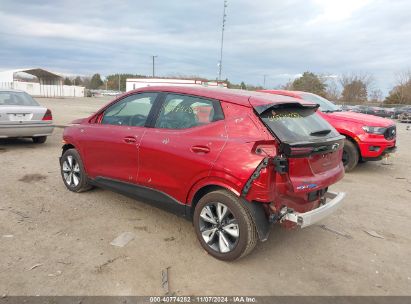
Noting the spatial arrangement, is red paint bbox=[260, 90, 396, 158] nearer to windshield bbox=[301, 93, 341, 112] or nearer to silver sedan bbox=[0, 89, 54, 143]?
windshield bbox=[301, 93, 341, 112]

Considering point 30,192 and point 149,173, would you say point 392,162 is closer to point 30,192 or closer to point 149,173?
point 149,173

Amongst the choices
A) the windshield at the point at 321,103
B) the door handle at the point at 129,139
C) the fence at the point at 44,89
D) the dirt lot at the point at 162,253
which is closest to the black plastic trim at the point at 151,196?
the dirt lot at the point at 162,253

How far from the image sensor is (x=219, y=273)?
346cm

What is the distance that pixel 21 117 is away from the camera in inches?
333

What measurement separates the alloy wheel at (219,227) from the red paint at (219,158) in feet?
0.82

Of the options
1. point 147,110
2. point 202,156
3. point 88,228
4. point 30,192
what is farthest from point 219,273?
point 30,192

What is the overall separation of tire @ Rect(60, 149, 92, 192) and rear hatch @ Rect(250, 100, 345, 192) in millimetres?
3031

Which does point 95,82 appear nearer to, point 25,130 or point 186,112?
point 25,130

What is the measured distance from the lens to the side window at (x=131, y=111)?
4.44 m

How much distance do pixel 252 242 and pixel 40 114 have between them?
286 inches

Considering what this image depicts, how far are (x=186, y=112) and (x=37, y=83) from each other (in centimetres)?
7160

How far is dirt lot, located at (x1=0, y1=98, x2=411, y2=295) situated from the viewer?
3.23 m

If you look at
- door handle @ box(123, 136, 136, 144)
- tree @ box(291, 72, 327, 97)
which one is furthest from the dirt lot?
tree @ box(291, 72, 327, 97)

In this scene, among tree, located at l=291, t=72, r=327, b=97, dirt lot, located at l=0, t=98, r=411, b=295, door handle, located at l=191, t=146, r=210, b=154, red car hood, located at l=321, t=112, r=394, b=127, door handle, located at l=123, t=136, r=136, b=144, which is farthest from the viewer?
tree, located at l=291, t=72, r=327, b=97
